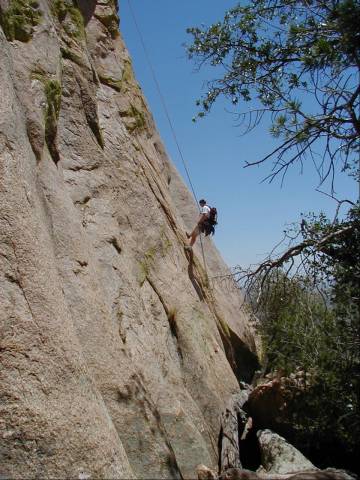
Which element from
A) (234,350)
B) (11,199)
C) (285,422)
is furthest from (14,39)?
(234,350)

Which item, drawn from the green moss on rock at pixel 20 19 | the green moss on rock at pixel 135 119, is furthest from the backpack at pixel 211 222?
the green moss on rock at pixel 20 19

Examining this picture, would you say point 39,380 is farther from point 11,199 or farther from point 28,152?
point 28,152

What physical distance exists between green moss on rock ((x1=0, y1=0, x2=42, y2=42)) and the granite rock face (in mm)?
26

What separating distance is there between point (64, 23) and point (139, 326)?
6321mm

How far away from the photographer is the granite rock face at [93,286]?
4.50m

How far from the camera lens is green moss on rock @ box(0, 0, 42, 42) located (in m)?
7.79

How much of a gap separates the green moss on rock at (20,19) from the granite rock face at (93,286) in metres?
0.03

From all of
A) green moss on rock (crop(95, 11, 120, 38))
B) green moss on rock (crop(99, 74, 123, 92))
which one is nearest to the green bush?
green moss on rock (crop(99, 74, 123, 92))

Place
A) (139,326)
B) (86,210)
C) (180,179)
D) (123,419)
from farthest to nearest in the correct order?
(180,179) < (86,210) < (139,326) < (123,419)

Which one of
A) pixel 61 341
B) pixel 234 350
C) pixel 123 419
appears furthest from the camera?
pixel 234 350

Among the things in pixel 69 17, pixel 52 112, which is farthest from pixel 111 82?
pixel 52 112

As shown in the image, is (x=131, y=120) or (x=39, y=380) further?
(x=131, y=120)

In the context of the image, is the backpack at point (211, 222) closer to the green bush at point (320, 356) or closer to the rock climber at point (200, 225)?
the rock climber at point (200, 225)

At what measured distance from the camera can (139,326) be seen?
787cm
